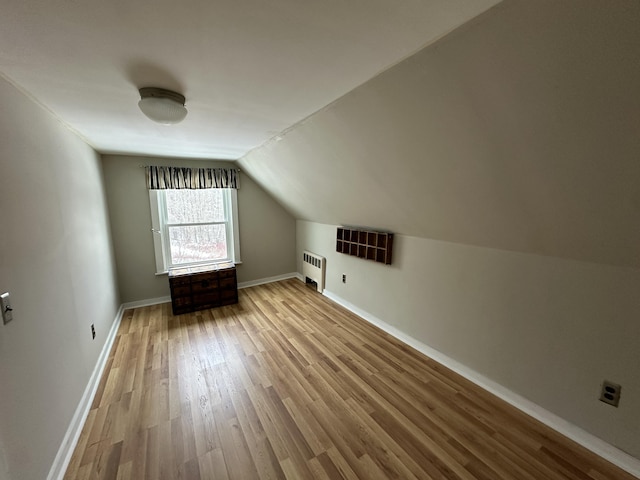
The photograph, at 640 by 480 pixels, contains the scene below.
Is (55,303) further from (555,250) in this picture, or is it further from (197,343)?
(555,250)

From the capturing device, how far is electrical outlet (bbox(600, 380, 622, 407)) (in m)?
1.42

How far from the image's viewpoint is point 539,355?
171 cm

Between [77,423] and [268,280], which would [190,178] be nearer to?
[268,280]

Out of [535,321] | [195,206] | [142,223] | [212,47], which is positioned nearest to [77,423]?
[212,47]

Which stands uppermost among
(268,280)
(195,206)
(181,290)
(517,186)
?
(517,186)

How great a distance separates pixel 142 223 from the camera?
347 cm

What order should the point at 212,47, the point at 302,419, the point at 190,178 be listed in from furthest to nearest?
the point at 190,178 < the point at 302,419 < the point at 212,47

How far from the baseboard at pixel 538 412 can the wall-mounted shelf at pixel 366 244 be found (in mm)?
828

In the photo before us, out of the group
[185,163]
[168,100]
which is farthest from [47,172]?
[185,163]

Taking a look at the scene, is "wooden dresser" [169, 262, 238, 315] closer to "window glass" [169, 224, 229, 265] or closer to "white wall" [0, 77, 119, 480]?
"window glass" [169, 224, 229, 265]

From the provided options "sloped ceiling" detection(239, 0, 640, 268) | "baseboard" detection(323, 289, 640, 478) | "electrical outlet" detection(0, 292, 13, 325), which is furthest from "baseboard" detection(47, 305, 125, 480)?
"baseboard" detection(323, 289, 640, 478)

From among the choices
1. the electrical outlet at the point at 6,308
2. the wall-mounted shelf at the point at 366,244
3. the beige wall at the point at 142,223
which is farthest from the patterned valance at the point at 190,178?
the electrical outlet at the point at 6,308

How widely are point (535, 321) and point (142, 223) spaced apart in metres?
4.36

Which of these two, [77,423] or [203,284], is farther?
[203,284]
